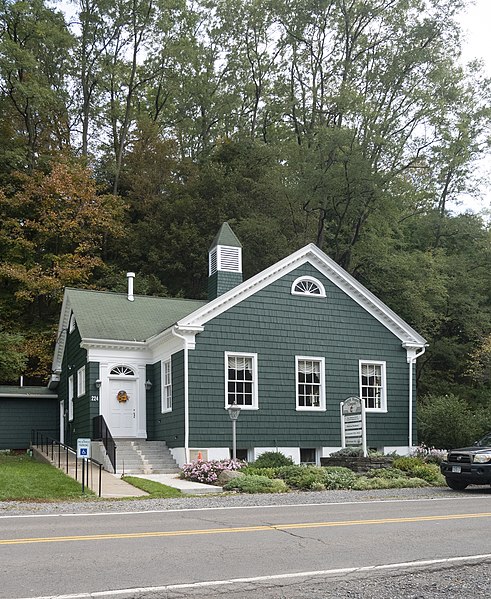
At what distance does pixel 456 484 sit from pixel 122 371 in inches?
474

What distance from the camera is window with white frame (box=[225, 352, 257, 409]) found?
2441 centimetres

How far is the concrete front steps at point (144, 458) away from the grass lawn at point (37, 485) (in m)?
2.04

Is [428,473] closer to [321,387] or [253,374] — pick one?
[321,387]

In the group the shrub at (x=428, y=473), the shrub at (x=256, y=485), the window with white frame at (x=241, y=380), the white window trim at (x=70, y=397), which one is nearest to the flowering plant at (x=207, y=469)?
the shrub at (x=256, y=485)

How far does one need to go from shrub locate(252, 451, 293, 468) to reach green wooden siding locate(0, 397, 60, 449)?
1298 centimetres

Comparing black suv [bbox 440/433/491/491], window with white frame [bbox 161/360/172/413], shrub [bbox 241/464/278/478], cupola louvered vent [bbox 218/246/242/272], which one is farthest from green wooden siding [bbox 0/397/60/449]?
black suv [bbox 440/433/491/491]

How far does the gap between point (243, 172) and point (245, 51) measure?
33.9 ft

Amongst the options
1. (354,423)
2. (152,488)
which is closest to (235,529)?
(152,488)

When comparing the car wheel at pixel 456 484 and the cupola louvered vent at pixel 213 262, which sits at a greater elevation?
the cupola louvered vent at pixel 213 262

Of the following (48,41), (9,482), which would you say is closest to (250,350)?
(9,482)

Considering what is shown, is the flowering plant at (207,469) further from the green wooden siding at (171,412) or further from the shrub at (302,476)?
the green wooden siding at (171,412)

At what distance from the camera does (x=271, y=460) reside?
2244cm

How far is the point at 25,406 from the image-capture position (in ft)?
107

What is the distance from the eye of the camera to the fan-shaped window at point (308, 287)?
26094 mm
